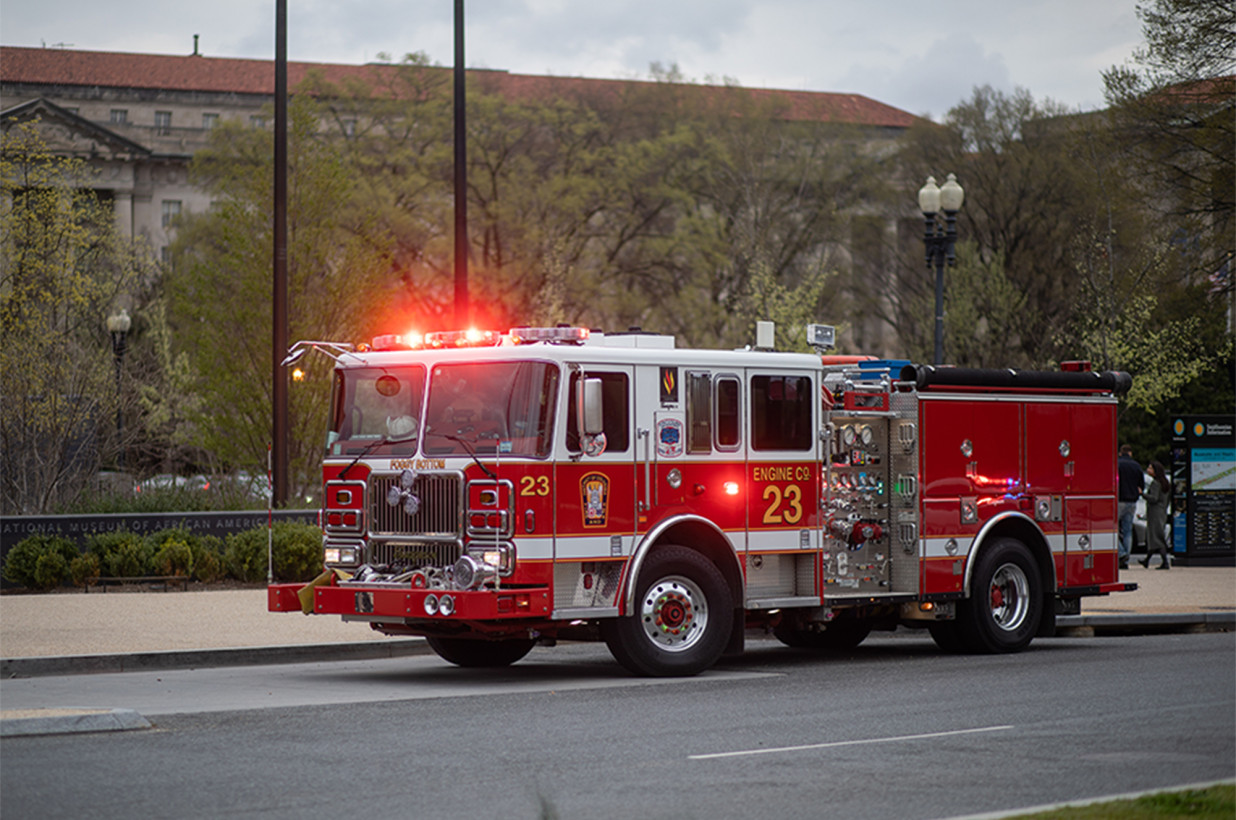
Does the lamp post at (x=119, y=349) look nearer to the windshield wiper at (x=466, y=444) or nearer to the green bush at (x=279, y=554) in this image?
the green bush at (x=279, y=554)

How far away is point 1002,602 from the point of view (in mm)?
16844

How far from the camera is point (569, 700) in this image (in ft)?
41.8

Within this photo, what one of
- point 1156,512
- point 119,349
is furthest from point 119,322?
point 1156,512

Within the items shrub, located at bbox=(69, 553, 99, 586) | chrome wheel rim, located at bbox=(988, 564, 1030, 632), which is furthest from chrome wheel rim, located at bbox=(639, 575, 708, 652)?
shrub, located at bbox=(69, 553, 99, 586)

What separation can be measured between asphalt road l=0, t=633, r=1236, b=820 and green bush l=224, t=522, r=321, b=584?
665 cm

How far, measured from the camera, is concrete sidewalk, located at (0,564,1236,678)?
14984 mm

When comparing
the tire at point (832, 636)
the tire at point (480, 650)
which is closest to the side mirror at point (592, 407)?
the tire at point (480, 650)

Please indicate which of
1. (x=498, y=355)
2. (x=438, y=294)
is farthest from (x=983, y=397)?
(x=438, y=294)

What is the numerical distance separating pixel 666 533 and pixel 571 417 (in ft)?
4.68

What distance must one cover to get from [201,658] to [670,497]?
4602mm

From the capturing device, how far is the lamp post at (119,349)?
2825cm

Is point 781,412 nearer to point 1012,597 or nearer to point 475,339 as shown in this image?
point 475,339

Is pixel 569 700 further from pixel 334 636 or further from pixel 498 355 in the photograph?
pixel 334 636

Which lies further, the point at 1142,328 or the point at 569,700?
the point at 1142,328
